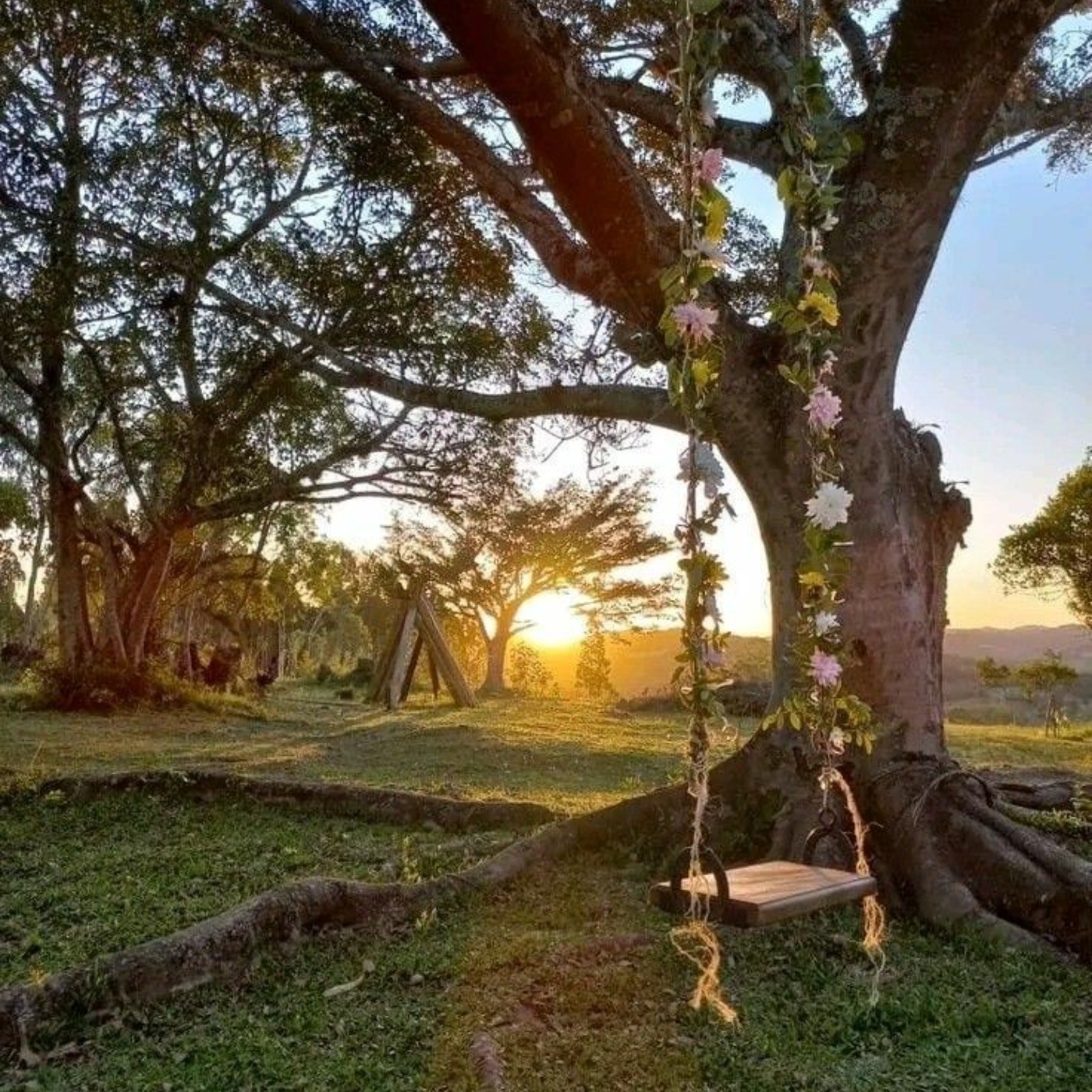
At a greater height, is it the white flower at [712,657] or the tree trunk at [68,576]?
the tree trunk at [68,576]

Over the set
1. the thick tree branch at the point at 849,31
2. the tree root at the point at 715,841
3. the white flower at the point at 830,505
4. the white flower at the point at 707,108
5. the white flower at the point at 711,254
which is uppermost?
the thick tree branch at the point at 849,31

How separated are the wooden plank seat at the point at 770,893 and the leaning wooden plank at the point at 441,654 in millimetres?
15980

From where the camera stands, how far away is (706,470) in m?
2.10

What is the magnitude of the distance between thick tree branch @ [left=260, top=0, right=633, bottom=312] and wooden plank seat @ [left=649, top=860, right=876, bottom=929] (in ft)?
10.3

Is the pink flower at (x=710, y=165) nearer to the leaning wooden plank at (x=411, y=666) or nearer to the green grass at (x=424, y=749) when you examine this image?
the green grass at (x=424, y=749)

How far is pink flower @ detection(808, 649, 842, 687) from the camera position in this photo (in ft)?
8.35

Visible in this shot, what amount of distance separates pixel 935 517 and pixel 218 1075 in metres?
4.48

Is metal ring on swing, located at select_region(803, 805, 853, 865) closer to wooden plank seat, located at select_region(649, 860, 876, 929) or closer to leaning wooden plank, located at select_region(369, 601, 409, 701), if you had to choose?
wooden plank seat, located at select_region(649, 860, 876, 929)

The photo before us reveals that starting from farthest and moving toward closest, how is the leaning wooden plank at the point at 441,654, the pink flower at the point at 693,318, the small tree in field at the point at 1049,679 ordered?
the small tree in field at the point at 1049,679 → the leaning wooden plank at the point at 441,654 → the pink flower at the point at 693,318

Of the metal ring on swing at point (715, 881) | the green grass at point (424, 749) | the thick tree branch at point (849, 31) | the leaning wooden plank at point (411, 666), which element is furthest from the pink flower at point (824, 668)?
the leaning wooden plank at point (411, 666)

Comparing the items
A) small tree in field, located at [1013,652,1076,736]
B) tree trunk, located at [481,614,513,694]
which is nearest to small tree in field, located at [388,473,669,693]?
tree trunk, located at [481,614,513,694]

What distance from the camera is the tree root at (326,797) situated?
649 cm

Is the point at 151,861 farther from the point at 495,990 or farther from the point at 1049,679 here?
the point at 1049,679

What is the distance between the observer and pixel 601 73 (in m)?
7.61
